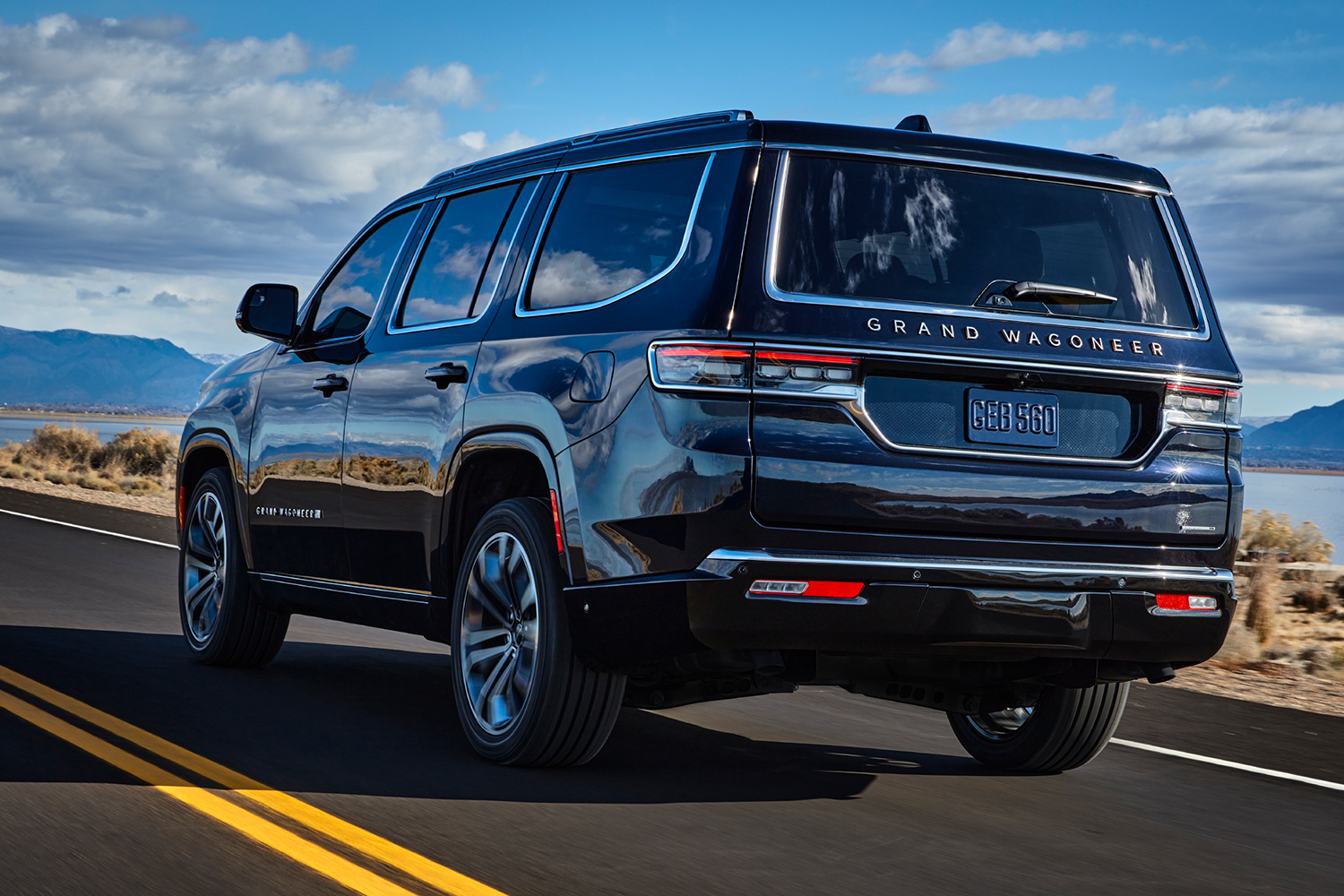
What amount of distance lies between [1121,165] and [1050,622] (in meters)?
1.71

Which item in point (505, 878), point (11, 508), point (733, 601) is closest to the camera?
point (505, 878)

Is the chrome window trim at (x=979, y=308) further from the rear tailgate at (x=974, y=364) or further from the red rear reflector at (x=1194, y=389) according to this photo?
the red rear reflector at (x=1194, y=389)

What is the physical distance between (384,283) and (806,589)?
118 inches

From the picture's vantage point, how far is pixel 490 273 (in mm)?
6020

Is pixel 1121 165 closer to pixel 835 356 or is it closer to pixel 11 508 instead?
pixel 835 356

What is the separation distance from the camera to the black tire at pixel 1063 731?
586 centimetres

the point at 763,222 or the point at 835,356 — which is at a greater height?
the point at 763,222

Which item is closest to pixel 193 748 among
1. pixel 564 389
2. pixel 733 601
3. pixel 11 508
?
pixel 564 389

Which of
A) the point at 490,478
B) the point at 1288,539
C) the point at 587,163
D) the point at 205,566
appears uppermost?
the point at 587,163

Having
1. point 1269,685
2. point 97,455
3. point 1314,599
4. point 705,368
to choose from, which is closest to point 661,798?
point 705,368

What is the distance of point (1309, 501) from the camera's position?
54.7 m

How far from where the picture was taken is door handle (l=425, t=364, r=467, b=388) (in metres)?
5.86

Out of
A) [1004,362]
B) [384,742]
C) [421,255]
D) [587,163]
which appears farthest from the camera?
[421,255]

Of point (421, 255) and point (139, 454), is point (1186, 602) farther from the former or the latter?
point (139, 454)
